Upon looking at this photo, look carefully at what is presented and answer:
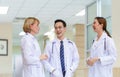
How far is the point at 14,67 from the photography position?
35.7 ft

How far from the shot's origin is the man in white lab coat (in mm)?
3904

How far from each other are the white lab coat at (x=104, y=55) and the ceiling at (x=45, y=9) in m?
4.32

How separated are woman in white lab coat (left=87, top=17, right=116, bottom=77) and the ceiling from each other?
168 inches

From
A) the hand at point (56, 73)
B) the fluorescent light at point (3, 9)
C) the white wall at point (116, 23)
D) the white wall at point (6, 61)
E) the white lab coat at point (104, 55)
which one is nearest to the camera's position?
the white lab coat at point (104, 55)

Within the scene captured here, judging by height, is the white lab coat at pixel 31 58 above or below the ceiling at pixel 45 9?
below

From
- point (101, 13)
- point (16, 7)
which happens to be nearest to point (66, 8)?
point (16, 7)

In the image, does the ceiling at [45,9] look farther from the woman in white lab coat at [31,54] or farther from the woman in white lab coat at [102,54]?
the woman in white lab coat at [31,54]

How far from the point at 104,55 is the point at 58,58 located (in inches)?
23.4

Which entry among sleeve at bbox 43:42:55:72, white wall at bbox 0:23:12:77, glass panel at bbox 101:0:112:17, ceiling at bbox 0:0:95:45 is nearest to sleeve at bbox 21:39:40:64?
sleeve at bbox 43:42:55:72

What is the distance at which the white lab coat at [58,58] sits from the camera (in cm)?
391

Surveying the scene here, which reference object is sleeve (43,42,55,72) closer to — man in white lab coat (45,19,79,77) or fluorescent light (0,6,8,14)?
man in white lab coat (45,19,79,77)

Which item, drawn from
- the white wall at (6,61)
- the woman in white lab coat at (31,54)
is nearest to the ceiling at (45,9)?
the white wall at (6,61)

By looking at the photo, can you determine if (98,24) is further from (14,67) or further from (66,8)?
(14,67)

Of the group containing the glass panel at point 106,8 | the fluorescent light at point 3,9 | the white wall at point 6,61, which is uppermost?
the fluorescent light at point 3,9
